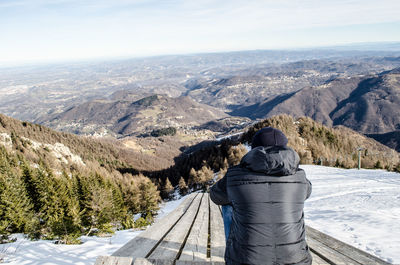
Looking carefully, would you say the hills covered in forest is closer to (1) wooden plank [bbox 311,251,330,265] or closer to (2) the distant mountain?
(1) wooden plank [bbox 311,251,330,265]

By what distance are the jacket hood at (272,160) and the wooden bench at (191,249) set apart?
1.90 meters

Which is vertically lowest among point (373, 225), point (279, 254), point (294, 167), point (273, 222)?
point (373, 225)

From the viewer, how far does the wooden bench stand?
3.94 meters

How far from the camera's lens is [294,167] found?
320cm

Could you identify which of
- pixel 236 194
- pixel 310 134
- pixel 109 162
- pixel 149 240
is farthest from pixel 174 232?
pixel 109 162

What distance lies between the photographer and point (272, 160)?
3.09 m

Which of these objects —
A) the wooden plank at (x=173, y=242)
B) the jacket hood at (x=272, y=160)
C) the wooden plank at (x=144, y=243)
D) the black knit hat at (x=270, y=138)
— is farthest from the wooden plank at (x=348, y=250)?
the wooden plank at (x=144, y=243)

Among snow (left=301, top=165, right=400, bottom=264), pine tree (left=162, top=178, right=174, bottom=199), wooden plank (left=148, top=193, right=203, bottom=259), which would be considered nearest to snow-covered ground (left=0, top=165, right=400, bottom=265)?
snow (left=301, top=165, right=400, bottom=264)

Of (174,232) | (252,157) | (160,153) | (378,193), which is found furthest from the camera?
(160,153)

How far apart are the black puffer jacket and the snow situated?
3.03m

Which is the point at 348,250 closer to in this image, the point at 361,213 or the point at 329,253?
the point at 329,253

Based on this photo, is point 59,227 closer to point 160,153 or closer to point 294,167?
point 294,167

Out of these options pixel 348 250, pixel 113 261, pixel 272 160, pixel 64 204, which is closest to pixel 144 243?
pixel 113 261

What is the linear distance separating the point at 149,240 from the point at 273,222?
10.2 ft
